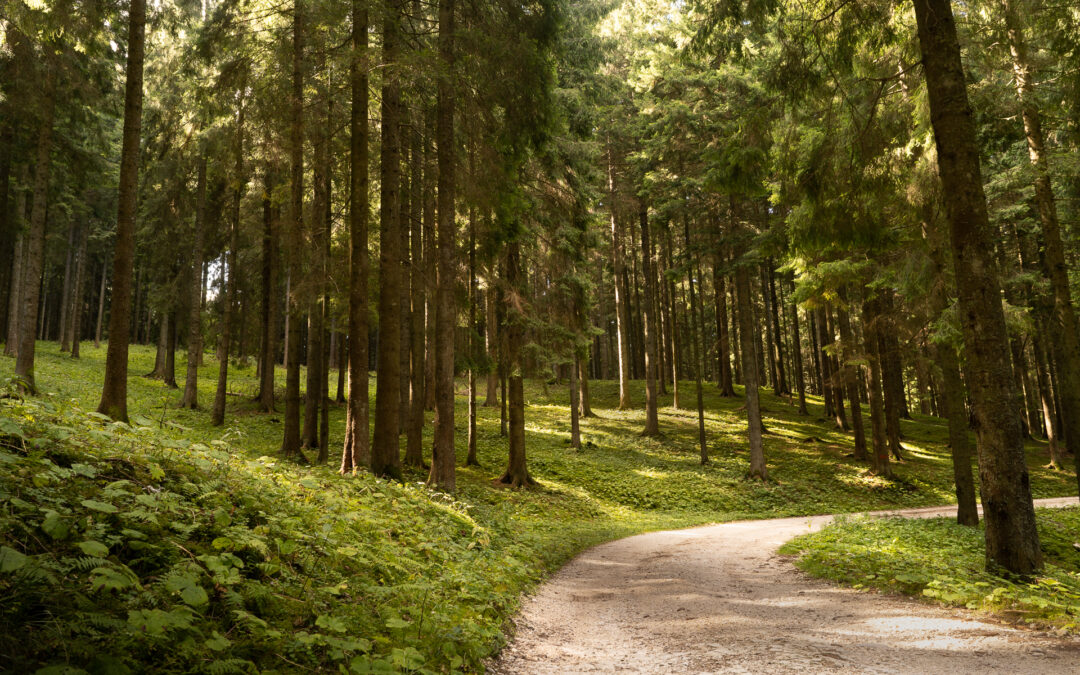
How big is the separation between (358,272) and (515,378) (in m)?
7.11

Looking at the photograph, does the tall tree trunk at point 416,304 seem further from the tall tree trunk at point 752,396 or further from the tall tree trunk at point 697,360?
the tall tree trunk at point 752,396

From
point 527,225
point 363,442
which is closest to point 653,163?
point 527,225

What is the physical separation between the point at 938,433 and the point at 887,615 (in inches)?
1286

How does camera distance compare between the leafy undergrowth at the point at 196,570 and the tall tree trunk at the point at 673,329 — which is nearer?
the leafy undergrowth at the point at 196,570

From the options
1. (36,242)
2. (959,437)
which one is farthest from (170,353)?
(959,437)

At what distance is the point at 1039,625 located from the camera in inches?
200

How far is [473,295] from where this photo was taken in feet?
55.9

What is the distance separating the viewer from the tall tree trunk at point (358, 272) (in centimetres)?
1084

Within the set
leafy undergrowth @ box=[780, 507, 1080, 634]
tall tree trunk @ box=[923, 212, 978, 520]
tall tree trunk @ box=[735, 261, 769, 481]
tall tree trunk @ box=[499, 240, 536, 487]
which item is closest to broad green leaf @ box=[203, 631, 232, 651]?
leafy undergrowth @ box=[780, 507, 1080, 634]

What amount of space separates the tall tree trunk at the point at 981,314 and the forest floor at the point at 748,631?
1.83 meters

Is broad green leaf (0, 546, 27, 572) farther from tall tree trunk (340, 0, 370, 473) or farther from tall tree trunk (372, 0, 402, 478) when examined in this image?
tall tree trunk (340, 0, 370, 473)

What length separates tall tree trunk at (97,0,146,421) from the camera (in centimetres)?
897

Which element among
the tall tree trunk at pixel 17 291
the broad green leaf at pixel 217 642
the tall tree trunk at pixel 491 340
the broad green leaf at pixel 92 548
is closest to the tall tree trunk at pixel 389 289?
Answer: the tall tree trunk at pixel 491 340

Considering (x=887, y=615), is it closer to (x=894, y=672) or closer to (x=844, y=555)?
(x=894, y=672)
